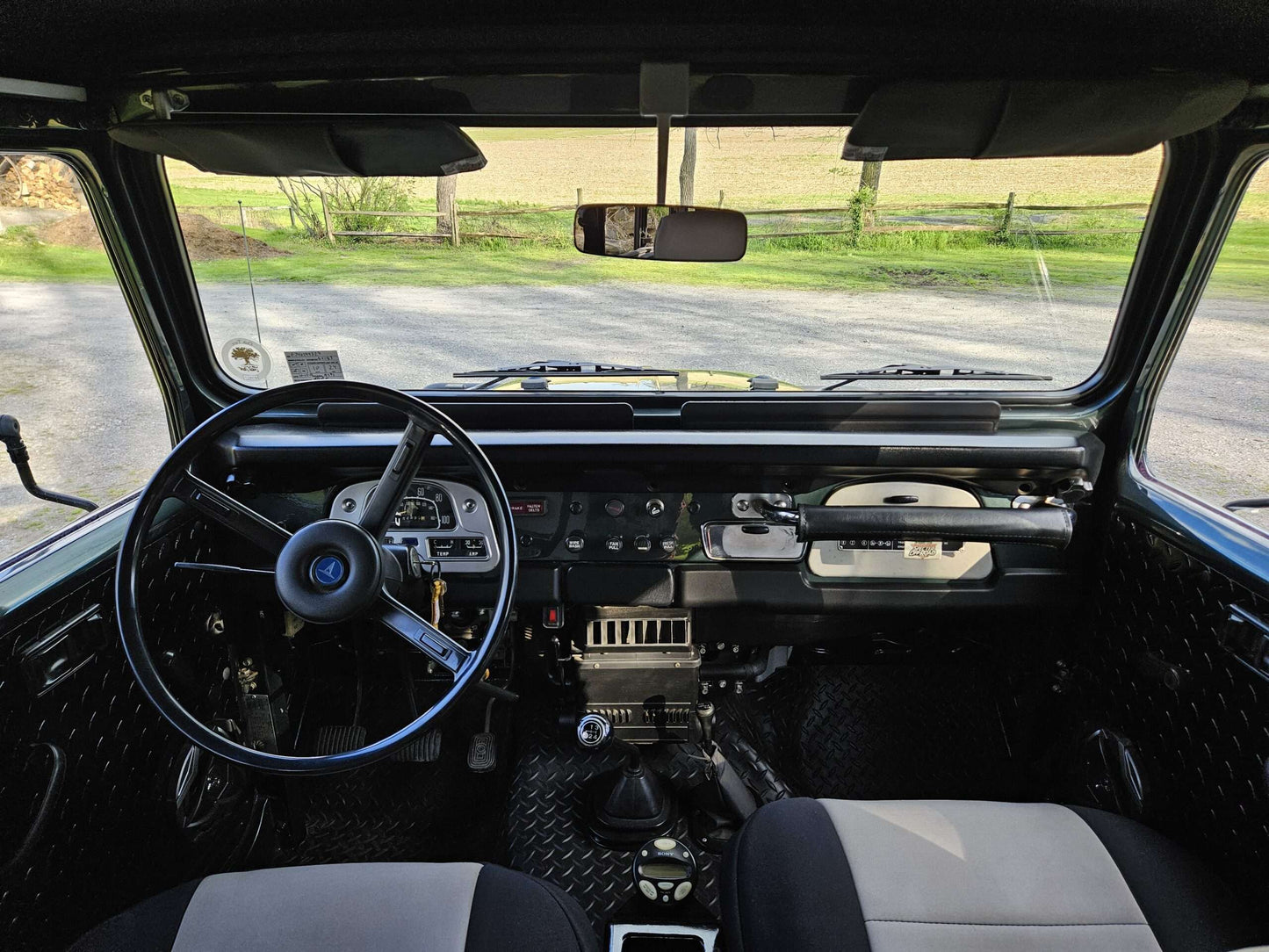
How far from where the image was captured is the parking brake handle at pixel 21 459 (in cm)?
172

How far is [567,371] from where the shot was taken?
97.0 inches

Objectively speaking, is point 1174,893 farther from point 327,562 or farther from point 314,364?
point 314,364

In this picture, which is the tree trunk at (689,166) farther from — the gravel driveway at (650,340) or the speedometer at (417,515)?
the speedometer at (417,515)

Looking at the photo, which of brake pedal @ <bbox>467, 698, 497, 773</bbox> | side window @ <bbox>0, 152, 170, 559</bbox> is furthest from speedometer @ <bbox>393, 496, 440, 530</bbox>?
brake pedal @ <bbox>467, 698, 497, 773</bbox>

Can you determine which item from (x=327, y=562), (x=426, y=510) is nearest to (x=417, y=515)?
(x=426, y=510)

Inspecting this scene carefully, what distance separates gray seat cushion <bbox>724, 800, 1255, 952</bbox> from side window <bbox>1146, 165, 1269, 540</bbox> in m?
0.87

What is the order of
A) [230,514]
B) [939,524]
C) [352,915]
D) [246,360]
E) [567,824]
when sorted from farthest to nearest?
[567,824]
[246,360]
[939,524]
[230,514]
[352,915]

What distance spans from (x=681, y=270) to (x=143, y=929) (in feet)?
6.05

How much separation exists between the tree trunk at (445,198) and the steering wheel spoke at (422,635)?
0.97m

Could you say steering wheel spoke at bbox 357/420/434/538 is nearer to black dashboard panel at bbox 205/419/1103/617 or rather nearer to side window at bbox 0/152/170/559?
black dashboard panel at bbox 205/419/1103/617

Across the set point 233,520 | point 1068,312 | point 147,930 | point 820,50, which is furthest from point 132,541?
point 1068,312

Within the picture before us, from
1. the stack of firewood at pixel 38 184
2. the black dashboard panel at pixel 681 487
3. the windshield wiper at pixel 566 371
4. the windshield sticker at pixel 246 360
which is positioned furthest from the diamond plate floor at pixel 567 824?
the stack of firewood at pixel 38 184

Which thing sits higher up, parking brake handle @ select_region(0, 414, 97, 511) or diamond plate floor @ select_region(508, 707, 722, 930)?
parking brake handle @ select_region(0, 414, 97, 511)

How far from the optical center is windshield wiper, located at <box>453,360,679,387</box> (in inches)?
96.4
